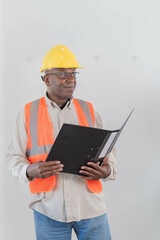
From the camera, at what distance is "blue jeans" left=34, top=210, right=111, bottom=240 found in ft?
5.82

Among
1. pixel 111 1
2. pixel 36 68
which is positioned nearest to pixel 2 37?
pixel 36 68

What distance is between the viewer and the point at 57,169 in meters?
1.67

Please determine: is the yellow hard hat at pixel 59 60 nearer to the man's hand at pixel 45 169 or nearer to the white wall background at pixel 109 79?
the man's hand at pixel 45 169

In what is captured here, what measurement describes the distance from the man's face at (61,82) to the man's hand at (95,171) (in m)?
0.38

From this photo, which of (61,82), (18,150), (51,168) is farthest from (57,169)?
(61,82)

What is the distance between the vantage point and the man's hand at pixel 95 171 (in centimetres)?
172

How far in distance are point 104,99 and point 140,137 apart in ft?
1.30

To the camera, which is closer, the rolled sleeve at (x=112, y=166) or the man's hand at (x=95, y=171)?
the man's hand at (x=95, y=171)

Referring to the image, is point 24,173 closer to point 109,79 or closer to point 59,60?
point 59,60

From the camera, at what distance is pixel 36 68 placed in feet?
8.50

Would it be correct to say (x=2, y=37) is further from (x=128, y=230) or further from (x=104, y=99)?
(x=128, y=230)

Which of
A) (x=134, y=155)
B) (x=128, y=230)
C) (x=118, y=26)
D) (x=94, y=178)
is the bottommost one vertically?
(x=128, y=230)

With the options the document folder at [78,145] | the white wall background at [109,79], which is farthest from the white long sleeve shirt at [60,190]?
the white wall background at [109,79]

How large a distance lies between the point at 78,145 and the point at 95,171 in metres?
0.17
